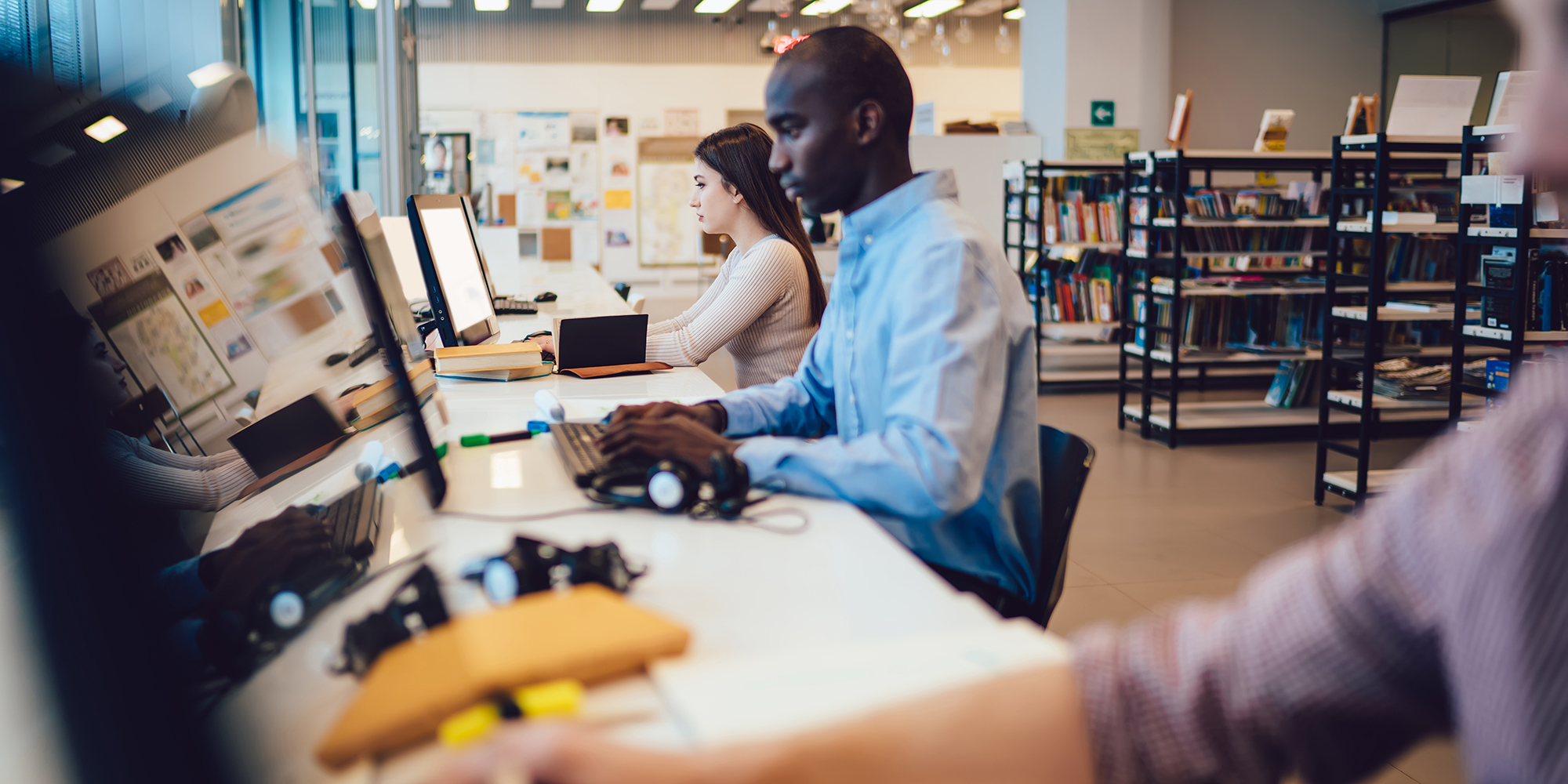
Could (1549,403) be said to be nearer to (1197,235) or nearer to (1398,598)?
(1398,598)

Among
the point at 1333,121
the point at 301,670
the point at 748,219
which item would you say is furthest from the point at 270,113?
the point at 1333,121

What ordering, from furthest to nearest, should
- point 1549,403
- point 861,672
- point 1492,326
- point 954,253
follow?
point 1492,326
point 954,253
point 861,672
point 1549,403

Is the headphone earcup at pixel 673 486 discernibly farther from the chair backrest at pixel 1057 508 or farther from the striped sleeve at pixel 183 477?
the chair backrest at pixel 1057 508

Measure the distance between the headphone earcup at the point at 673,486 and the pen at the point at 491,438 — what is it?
517 millimetres

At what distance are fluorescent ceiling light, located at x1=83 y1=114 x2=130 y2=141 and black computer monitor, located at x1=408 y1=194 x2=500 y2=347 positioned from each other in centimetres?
143

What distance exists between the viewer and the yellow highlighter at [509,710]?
668mm

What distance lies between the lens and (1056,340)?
265 inches

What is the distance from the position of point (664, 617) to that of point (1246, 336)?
5479 millimetres

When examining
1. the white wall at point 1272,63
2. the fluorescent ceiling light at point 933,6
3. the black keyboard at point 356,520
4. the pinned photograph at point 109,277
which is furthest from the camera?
the fluorescent ceiling light at point 933,6

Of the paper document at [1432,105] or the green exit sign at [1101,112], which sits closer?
the paper document at [1432,105]

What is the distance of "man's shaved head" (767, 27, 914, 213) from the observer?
1530mm

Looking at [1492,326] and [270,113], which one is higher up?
[270,113]

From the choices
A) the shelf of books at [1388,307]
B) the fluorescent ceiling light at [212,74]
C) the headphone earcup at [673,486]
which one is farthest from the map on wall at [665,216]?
the headphone earcup at [673,486]

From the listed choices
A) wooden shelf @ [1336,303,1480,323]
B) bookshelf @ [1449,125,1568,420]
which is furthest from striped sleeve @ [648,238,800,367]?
wooden shelf @ [1336,303,1480,323]
